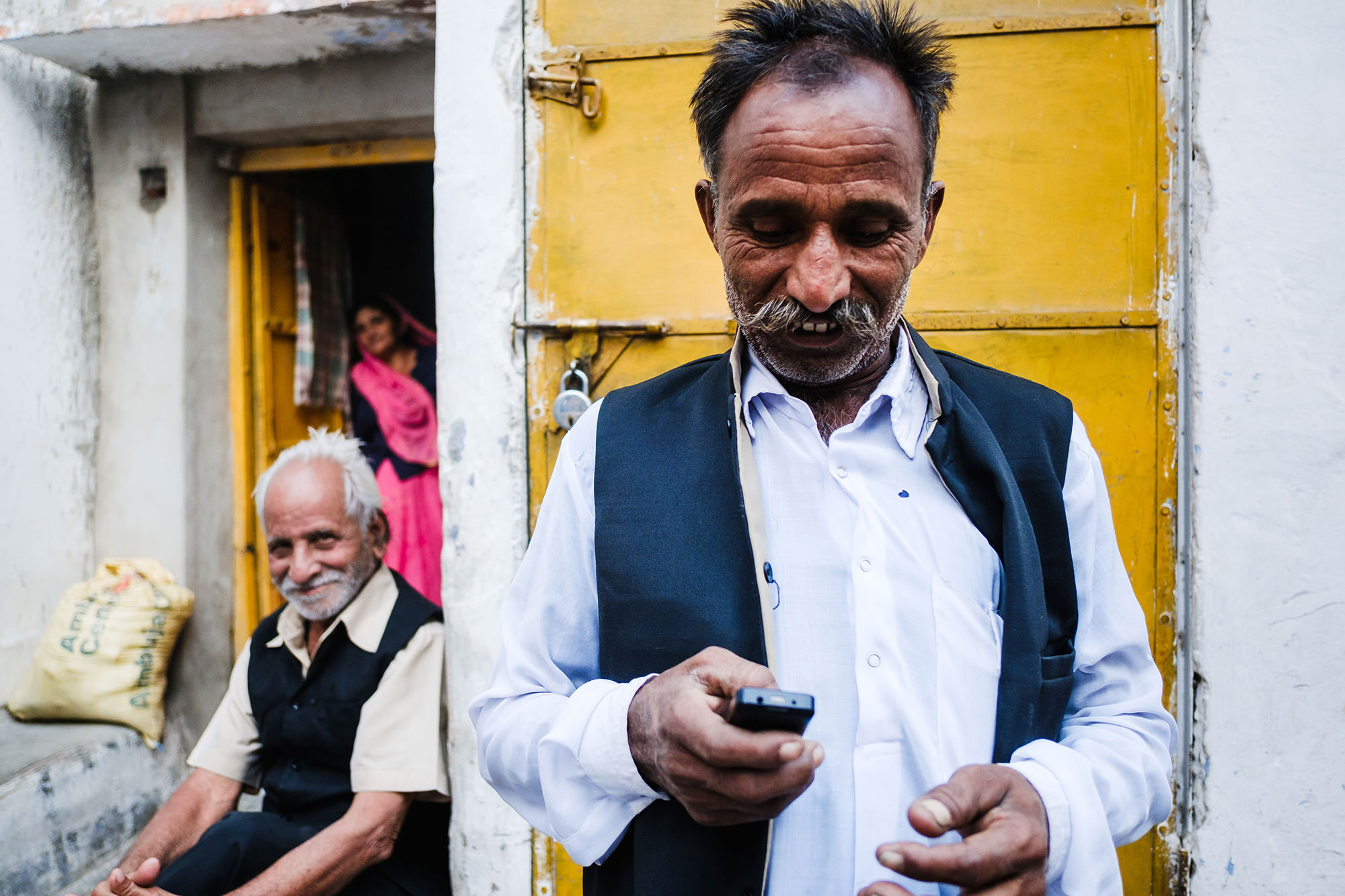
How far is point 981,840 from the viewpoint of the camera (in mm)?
792

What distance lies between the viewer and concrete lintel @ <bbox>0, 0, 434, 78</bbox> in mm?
2609

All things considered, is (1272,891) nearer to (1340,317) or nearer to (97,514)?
(1340,317)

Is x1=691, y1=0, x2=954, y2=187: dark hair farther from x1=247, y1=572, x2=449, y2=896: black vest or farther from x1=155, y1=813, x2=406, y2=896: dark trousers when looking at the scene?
x1=155, y1=813, x2=406, y2=896: dark trousers

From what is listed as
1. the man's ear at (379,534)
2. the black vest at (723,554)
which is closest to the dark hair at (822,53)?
the black vest at (723,554)

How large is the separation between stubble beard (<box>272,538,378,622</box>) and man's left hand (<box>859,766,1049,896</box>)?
182 centimetres

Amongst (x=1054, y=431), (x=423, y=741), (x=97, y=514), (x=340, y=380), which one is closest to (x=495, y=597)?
(x=423, y=741)

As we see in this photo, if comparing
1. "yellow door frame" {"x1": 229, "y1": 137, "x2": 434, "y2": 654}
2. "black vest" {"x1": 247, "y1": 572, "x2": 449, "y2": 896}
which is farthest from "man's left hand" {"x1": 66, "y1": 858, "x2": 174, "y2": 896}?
"yellow door frame" {"x1": 229, "y1": 137, "x2": 434, "y2": 654}

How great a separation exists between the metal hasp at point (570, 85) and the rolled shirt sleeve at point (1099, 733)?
1607 mm

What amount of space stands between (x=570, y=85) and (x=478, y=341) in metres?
0.74

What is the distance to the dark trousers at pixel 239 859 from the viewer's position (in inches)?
76.0

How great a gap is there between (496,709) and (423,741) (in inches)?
45.9

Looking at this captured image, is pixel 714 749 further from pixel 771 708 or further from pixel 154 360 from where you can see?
pixel 154 360

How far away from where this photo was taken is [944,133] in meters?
2.09

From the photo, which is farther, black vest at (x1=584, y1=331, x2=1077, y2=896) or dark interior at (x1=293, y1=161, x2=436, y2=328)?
dark interior at (x1=293, y1=161, x2=436, y2=328)
